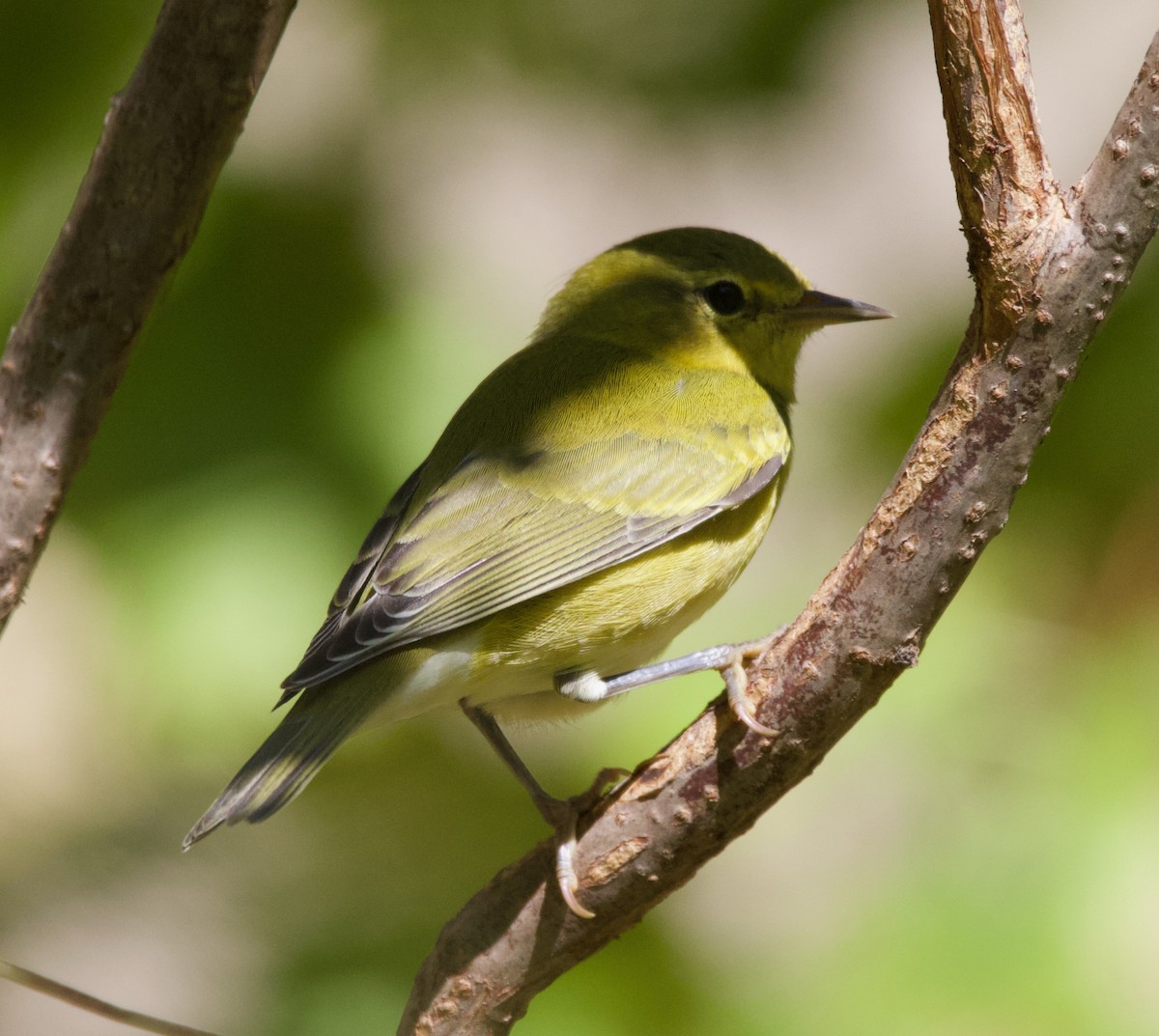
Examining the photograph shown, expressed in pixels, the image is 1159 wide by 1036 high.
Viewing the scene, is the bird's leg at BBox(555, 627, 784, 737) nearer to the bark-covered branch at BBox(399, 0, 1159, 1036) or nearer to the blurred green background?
the bark-covered branch at BBox(399, 0, 1159, 1036)

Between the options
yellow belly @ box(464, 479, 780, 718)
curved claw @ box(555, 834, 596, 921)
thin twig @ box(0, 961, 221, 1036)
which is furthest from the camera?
yellow belly @ box(464, 479, 780, 718)

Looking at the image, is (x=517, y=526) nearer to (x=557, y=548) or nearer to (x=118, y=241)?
(x=557, y=548)

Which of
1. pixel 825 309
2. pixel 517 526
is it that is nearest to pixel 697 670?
pixel 517 526

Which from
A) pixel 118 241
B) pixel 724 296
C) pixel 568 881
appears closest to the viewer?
pixel 118 241

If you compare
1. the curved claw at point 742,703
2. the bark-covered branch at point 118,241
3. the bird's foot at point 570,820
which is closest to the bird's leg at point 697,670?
the curved claw at point 742,703

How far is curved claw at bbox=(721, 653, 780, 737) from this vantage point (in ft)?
7.91

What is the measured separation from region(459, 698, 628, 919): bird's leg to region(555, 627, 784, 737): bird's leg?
7.5 inches

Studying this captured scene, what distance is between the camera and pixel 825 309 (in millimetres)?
3588

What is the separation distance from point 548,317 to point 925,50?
192 centimetres

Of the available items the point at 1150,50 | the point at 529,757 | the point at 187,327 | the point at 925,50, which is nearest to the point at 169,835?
the point at 529,757

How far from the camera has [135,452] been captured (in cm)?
322

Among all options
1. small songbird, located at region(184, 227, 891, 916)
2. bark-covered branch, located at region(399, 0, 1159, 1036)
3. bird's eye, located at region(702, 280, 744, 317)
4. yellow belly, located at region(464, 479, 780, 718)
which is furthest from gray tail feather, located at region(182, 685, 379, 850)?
A: bird's eye, located at region(702, 280, 744, 317)

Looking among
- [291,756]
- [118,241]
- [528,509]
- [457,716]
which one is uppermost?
[118,241]

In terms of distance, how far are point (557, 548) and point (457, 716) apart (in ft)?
2.47
